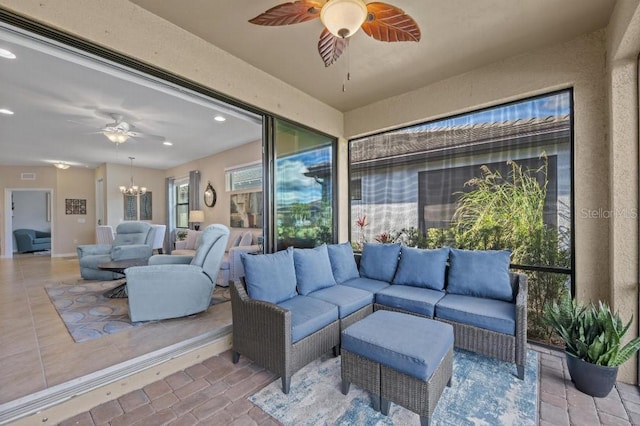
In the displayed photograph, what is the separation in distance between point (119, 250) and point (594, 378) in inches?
262

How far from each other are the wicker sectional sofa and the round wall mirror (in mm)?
4712

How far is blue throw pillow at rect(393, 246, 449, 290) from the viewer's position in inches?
118

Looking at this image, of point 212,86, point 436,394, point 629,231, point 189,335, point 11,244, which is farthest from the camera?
point 11,244

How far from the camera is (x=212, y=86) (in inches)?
102

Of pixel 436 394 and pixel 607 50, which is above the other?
pixel 607 50

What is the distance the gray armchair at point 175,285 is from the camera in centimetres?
311

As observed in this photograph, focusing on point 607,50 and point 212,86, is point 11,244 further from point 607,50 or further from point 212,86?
point 607,50

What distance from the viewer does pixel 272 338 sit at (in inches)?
83.2

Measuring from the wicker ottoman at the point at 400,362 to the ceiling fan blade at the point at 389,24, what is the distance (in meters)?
2.04

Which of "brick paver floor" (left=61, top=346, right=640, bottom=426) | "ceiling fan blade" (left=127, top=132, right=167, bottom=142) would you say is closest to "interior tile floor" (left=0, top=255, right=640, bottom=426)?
"brick paver floor" (left=61, top=346, right=640, bottom=426)

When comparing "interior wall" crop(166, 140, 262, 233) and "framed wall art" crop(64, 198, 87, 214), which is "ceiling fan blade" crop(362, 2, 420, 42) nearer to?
"interior wall" crop(166, 140, 262, 233)

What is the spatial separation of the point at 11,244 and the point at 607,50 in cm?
1356

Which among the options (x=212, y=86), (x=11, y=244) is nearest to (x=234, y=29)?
(x=212, y=86)

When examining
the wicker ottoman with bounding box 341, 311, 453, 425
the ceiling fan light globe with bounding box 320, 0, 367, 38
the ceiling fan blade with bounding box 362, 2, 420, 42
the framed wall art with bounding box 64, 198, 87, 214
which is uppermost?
the ceiling fan blade with bounding box 362, 2, 420, 42
